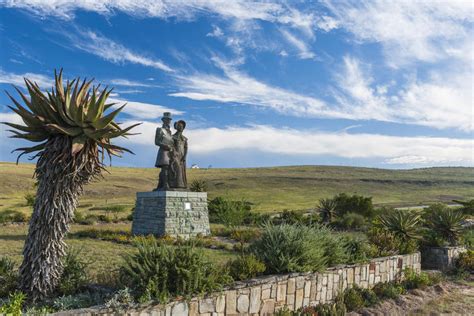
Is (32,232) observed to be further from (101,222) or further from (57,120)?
(101,222)

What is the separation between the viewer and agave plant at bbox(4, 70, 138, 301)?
7508mm

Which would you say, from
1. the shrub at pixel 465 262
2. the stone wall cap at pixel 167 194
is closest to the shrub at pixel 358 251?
the shrub at pixel 465 262

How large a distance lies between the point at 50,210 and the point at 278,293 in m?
4.67

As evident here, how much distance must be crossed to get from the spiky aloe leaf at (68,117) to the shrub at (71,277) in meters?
2.42

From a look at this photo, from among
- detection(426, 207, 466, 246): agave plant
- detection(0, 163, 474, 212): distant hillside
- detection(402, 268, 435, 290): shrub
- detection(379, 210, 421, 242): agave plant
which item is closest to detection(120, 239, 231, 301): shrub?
detection(402, 268, 435, 290): shrub

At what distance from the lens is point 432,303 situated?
11.1 metres

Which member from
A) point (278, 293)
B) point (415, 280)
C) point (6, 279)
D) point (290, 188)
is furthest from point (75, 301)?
point (290, 188)

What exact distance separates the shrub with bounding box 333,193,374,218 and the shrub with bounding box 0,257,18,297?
27.0 m

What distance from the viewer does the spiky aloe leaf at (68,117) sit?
747 cm

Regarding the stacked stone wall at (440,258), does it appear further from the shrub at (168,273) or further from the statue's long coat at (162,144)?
the statue's long coat at (162,144)

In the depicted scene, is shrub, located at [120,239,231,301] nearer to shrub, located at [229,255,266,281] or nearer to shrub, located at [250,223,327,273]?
shrub, located at [229,255,266,281]

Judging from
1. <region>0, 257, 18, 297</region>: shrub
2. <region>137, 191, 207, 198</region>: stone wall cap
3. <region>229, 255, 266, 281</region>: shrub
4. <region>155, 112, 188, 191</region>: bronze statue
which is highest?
<region>155, 112, 188, 191</region>: bronze statue

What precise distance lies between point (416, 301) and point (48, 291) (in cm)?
887

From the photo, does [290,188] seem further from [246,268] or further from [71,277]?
[71,277]
